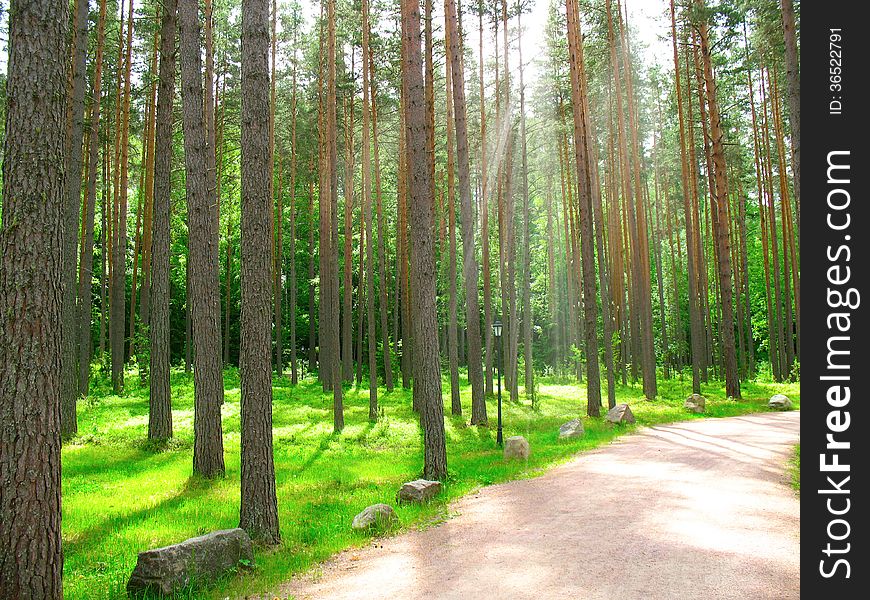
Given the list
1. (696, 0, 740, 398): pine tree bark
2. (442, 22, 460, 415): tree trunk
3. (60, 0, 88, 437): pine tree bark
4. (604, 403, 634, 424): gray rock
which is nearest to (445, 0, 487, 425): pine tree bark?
(442, 22, 460, 415): tree trunk

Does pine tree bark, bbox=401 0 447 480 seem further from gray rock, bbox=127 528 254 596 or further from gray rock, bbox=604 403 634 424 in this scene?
gray rock, bbox=604 403 634 424

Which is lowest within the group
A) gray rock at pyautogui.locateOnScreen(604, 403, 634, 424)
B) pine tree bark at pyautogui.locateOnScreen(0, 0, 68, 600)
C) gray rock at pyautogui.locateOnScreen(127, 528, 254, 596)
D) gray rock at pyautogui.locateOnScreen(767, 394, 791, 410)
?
gray rock at pyautogui.locateOnScreen(767, 394, 791, 410)

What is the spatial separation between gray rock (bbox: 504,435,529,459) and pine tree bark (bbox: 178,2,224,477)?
5.33m

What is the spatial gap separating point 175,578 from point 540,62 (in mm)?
25063

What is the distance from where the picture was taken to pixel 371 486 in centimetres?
941

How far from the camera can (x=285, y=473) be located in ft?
33.9

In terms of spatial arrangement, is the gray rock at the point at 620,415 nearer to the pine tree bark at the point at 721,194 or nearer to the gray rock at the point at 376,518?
the pine tree bark at the point at 721,194

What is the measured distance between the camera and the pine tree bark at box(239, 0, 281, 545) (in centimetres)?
654

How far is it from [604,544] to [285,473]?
6.42 m

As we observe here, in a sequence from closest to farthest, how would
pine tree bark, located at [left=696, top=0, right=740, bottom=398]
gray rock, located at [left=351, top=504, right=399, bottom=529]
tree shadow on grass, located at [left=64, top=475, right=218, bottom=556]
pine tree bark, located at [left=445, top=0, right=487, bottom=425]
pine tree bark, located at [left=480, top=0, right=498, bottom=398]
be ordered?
1. tree shadow on grass, located at [left=64, top=475, right=218, bottom=556]
2. gray rock, located at [left=351, top=504, right=399, bottom=529]
3. pine tree bark, located at [left=445, top=0, right=487, bottom=425]
4. pine tree bark, located at [left=480, top=0, right=498, bottom=398]
5. pine tree bark, located at [left=696, top=0, right=740, bottom=398]

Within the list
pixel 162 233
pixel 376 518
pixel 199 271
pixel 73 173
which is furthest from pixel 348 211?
pixel 376 518

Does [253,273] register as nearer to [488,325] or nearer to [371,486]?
[371,486]

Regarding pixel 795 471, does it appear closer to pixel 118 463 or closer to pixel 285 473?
pixel 285 473
